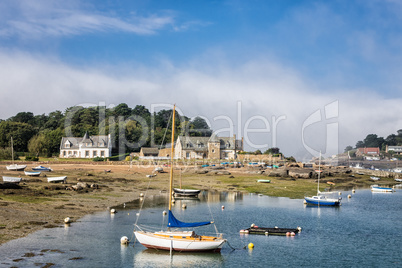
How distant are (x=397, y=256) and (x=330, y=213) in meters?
20.8

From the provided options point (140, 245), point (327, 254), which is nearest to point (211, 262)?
point (140, 245)

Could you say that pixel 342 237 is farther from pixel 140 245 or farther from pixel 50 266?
pixel 50 266

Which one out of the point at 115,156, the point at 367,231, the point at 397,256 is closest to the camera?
the point at 397,256

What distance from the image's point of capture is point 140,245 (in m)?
34.0

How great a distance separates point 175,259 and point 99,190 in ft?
113

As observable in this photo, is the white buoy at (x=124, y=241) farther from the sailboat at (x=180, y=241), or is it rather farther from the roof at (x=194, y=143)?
the roof at (x=194, y=143)

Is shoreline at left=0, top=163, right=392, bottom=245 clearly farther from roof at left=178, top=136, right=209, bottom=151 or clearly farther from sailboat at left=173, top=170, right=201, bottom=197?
roof at left=178, top=136, right=209, bottom=151

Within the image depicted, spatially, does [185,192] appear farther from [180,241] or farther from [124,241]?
[180,241]

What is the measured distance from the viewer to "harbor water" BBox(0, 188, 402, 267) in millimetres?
29750

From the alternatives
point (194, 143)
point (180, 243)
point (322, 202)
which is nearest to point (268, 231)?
point (180, 243)

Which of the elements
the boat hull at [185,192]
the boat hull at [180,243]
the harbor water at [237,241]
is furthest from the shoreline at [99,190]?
the boat hull at [180,243]

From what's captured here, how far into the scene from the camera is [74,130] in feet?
496

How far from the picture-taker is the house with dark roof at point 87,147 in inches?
5241

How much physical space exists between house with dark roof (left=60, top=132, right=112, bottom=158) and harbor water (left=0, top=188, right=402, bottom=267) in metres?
81.7
